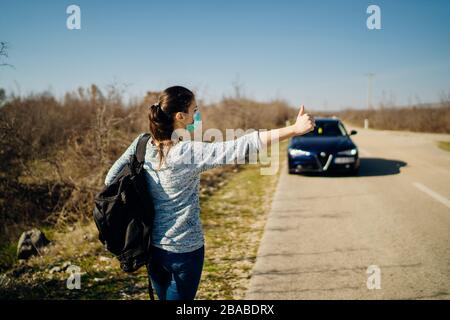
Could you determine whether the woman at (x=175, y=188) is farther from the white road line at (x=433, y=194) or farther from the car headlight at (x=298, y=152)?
the car headlight at (x=298, y=152)

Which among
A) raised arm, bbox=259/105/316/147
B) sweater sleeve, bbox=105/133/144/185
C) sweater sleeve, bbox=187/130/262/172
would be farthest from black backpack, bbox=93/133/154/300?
raised arm, bbox=259/105/316/147

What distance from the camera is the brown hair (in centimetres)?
202

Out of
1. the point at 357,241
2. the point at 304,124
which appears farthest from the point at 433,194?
the point at 304,124

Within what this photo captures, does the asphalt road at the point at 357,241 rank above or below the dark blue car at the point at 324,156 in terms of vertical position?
below

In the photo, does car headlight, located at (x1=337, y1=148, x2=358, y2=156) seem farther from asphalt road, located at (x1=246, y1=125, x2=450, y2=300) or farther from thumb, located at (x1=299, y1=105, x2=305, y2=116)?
thumb, located at (x1=299, y1=105, x2=305, y2=116)

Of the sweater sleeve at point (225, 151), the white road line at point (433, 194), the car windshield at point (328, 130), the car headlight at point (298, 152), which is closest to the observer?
the sweater sleeve at point (225, 151)

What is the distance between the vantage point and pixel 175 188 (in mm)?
2053

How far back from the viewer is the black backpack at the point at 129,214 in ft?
6.73

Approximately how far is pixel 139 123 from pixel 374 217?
6.63 metres

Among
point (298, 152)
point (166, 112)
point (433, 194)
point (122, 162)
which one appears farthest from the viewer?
point (298, 152)

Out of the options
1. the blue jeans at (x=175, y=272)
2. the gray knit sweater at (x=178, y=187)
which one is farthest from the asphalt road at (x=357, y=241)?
the gray knit sweater at (x=178, y=187)

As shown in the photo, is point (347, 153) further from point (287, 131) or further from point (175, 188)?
point (175, 188)

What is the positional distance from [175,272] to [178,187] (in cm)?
53
